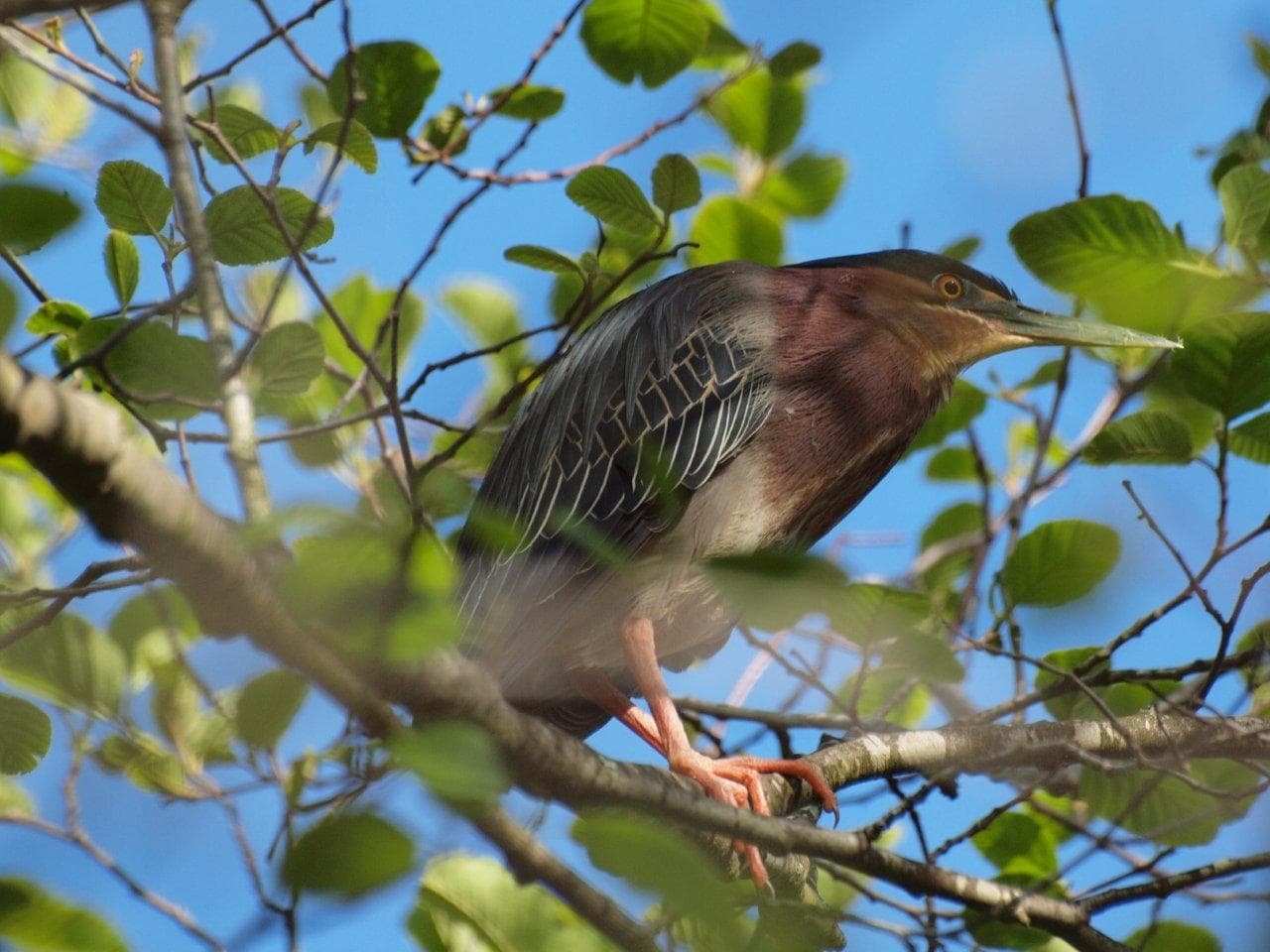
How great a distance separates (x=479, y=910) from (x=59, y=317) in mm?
1525

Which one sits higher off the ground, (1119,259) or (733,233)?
(733,233)

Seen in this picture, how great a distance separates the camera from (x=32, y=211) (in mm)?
1245

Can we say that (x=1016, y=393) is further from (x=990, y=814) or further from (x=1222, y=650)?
(x=990, y=814)

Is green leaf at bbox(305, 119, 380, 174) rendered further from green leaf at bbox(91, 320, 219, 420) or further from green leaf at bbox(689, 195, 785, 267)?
green leaf at bbox(689, 195, 785, 267)

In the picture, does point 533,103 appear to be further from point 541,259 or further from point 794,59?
point 794,59

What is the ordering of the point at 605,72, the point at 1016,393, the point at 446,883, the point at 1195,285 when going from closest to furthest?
the point at 446,883 < the point at 1195,285 < the point at 605,72 < the point at 1016,393

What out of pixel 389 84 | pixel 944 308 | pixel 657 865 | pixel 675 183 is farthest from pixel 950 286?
pixel 657 865

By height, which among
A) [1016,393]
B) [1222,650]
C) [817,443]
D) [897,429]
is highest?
[1016,393]

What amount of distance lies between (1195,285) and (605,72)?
1551 mm

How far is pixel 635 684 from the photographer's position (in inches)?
156

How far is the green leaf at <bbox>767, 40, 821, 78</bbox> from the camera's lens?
3574mm

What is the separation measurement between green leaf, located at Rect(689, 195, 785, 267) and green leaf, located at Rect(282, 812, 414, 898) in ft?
9.84

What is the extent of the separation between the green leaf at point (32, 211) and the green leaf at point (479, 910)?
85cm

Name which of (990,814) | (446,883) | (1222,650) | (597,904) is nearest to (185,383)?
(446,883)
